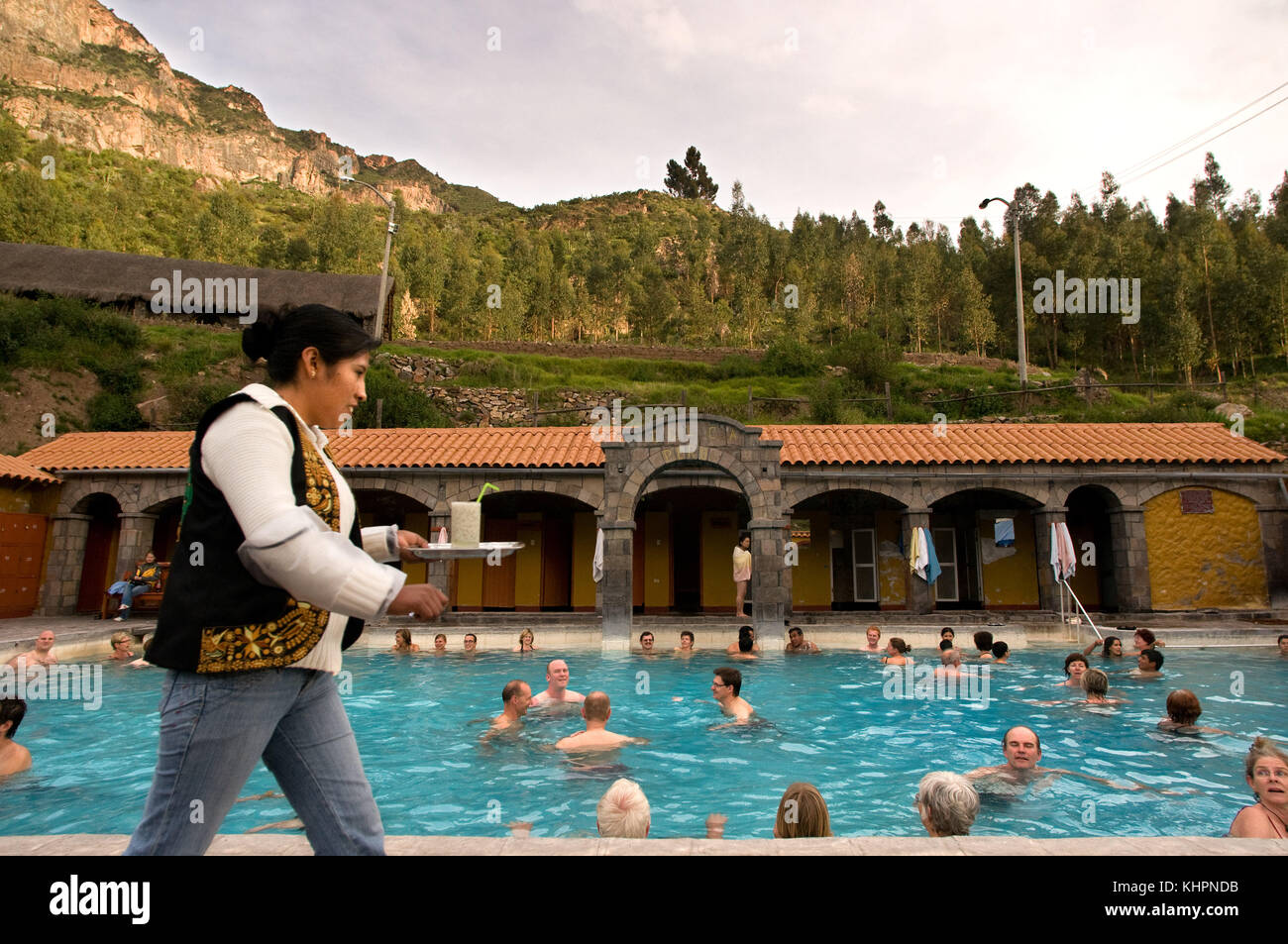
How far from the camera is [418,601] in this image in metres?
1.75

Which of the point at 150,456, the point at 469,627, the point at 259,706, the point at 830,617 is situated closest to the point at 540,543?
the point at 469,627

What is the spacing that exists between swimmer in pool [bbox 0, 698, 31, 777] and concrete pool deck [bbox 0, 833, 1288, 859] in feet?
14.2

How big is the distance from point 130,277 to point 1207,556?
4954 centimetres

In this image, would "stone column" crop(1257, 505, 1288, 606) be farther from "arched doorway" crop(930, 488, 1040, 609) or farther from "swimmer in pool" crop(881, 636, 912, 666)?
"swimmer in pool" crop(881, 636, 912, 666)

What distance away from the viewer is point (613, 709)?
9648mm

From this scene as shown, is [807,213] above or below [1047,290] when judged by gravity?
above

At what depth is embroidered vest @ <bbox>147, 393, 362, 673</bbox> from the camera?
1.72 meters

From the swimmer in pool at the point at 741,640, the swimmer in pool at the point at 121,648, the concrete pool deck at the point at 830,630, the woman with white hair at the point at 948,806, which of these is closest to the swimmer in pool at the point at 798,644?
the swimmer in pool at the point at 741,640

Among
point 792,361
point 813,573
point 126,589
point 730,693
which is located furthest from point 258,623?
point 792,361
